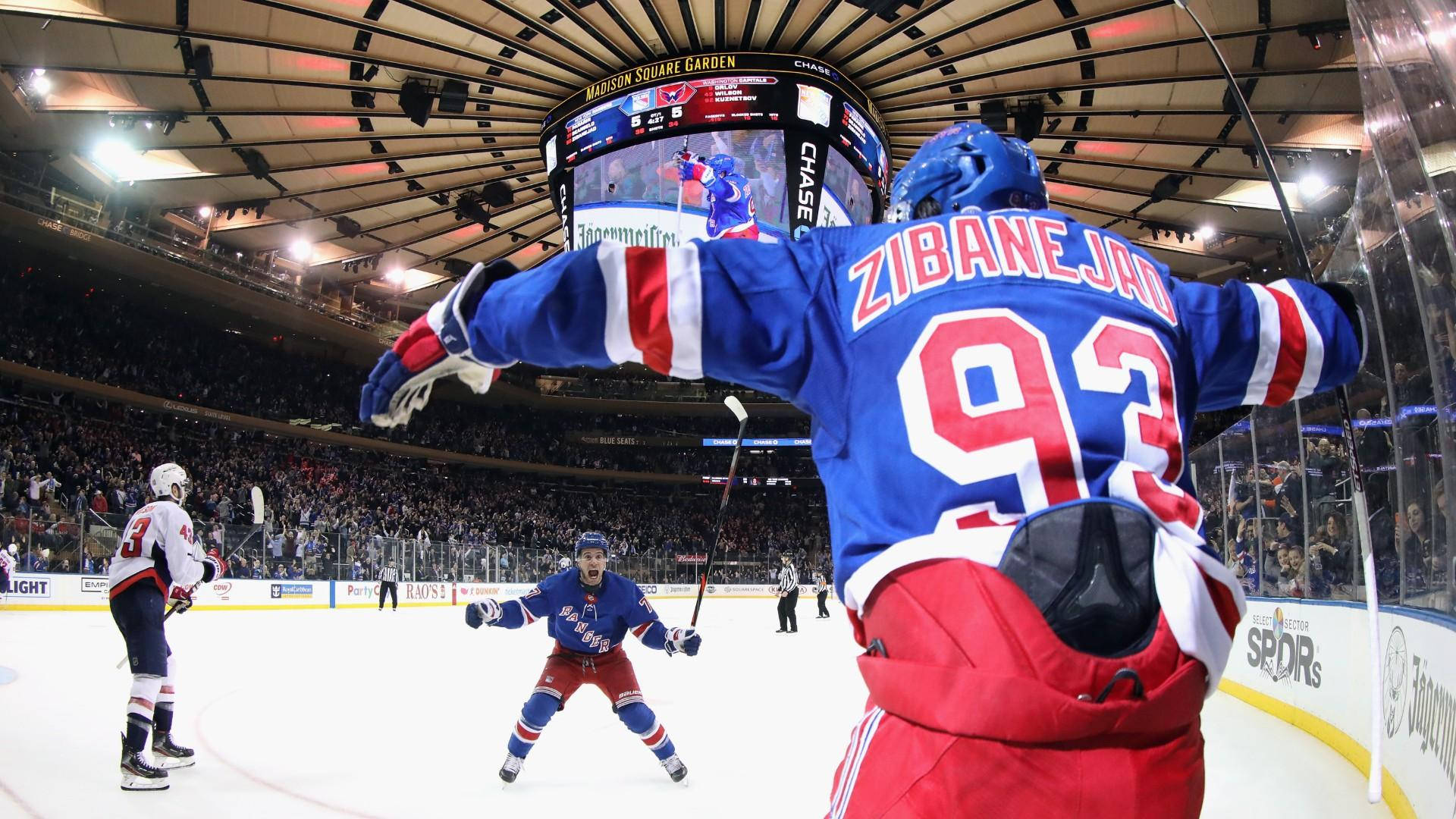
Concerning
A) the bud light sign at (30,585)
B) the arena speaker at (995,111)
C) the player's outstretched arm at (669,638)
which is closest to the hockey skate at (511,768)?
the player's outstretched arm at (669,638)

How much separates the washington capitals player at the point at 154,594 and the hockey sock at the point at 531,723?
1843mm

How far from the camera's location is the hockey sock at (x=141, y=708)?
5137mm

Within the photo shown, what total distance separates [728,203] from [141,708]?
25.8 ft

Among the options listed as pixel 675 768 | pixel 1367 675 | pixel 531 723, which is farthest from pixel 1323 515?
pixel 531 723

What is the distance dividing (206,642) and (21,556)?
5.09 m

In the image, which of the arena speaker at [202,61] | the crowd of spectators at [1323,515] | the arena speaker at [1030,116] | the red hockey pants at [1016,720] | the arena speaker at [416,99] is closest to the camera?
the red hockey pants at [1016,720]

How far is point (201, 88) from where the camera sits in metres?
14.0

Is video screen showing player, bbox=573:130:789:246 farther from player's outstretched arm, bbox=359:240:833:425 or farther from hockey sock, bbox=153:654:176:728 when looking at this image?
player's outstretched arm, bbox=359:240:833:425

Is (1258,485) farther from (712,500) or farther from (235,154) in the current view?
(712,500)

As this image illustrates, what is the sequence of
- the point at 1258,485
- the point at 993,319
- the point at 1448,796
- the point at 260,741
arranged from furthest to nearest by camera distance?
1. the point at 1258,485
2. the point at 260,741
3. the point at 1448,796
4. the point at 993,319

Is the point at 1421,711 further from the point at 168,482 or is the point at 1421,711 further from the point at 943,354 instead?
the point at 168,482

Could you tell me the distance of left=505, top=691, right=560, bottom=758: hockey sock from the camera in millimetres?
5637

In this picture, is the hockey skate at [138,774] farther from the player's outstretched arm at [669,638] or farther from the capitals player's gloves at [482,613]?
the player's outstretched arm at [669,638]

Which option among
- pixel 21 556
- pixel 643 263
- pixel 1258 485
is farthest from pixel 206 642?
pixel 643 263
